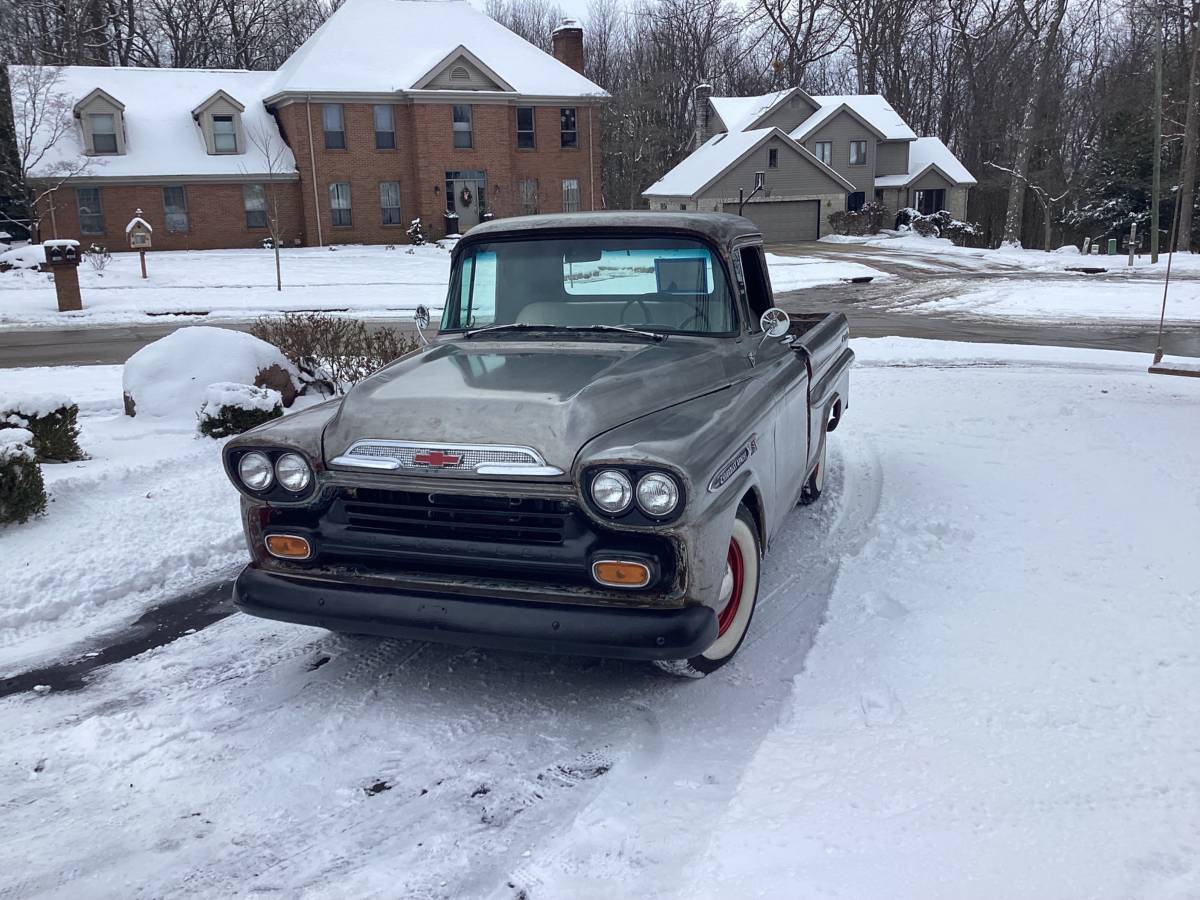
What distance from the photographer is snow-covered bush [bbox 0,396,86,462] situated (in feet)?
23.4

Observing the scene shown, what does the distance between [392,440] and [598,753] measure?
1.42 m

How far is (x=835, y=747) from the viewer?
3527mm

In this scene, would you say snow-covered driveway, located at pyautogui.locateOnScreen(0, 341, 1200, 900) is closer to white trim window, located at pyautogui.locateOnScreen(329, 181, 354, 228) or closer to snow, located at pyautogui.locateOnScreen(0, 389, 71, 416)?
snow, located at pyautogui.locateOnScreen(0, 389, 71, 416)

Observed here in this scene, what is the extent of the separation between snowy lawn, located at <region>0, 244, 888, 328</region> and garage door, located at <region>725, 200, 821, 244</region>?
10.4 metres

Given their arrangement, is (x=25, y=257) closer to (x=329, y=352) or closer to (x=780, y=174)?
(x=329, y=352)

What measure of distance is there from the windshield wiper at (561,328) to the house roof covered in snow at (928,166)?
150 feet

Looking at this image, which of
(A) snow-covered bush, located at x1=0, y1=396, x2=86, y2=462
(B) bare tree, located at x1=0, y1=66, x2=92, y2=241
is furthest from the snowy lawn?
(A) snow-covered bush, located at x1=0, y1=396, x2=86, y2=462

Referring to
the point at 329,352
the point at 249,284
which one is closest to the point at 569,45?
the point at 249,284

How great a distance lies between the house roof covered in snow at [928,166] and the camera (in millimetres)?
46500

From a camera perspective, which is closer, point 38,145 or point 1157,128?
point 1157,128

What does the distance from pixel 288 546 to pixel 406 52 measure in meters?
37.2

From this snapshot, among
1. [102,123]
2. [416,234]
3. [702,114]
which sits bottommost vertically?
[416,234]

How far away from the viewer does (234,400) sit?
809cm

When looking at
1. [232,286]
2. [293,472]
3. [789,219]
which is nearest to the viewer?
[293,472]
